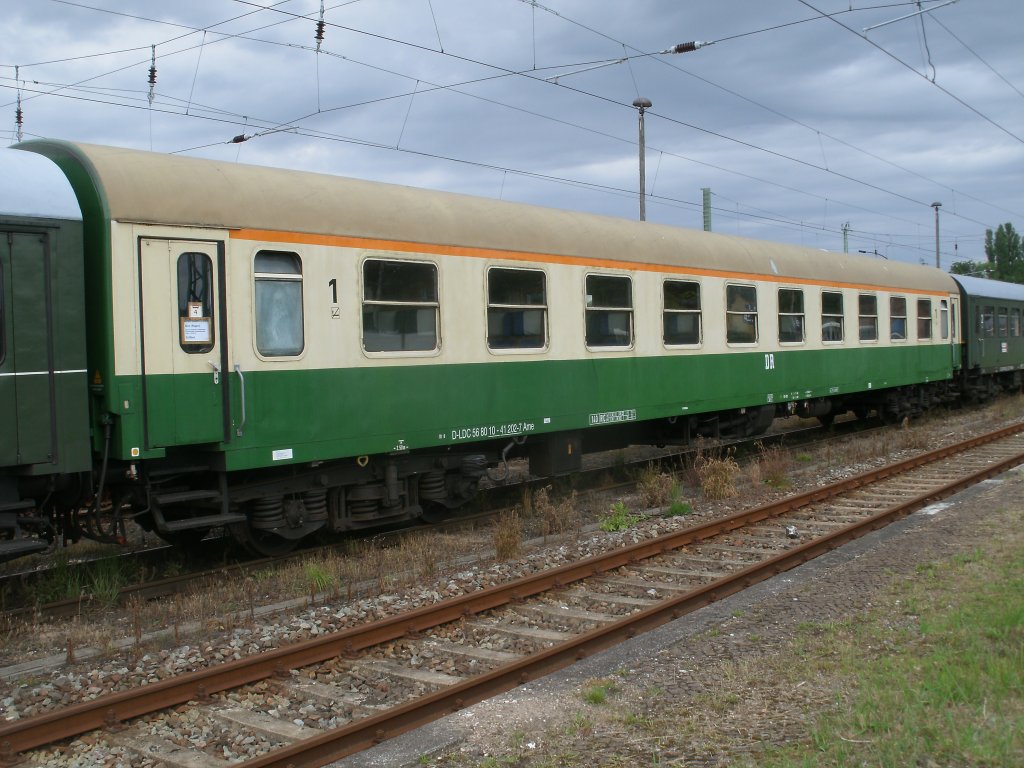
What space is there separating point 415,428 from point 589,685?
4417 mm

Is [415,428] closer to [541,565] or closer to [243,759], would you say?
[541,565]

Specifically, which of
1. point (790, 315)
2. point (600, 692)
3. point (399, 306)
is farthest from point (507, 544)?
point (790, 315)

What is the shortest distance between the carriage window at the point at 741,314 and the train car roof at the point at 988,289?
1098 centimetres

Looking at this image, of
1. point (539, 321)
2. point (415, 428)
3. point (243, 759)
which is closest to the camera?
point (243, 759)

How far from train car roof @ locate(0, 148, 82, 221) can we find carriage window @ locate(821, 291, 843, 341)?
499 inches

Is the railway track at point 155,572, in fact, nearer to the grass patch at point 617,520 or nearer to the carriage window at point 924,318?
the grass patch at point 617,520

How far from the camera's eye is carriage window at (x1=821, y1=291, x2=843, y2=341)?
53.3 feet

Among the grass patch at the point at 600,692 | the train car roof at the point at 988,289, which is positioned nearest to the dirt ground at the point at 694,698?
the grass patch at the point at 600,692

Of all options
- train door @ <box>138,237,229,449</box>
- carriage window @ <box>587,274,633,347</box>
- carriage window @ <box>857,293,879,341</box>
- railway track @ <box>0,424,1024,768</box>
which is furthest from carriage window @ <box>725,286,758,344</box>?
train door @ <box>138,237,229,449</box>

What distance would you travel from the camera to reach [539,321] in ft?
34.7

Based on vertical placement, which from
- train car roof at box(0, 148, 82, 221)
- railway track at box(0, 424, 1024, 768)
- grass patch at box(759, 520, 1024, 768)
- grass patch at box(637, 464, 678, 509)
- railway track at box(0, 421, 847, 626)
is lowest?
railway track at box(0, 424, 1024, 768)

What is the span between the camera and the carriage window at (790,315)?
15.1 m

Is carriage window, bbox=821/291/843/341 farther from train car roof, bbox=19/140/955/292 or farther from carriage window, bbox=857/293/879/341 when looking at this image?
train car roof, bbox=19/140/955/292

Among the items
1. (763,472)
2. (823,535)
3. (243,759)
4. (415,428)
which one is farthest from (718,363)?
(243,759)
